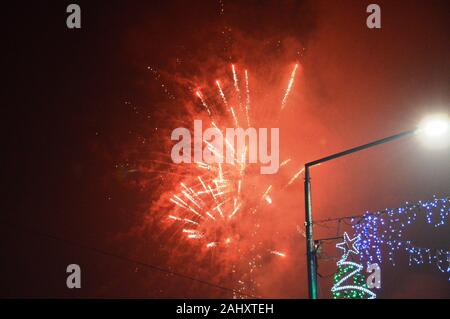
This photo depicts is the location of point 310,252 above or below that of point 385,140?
below

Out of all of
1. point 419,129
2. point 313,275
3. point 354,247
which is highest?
point 419,129

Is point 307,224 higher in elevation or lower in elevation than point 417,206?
lower
